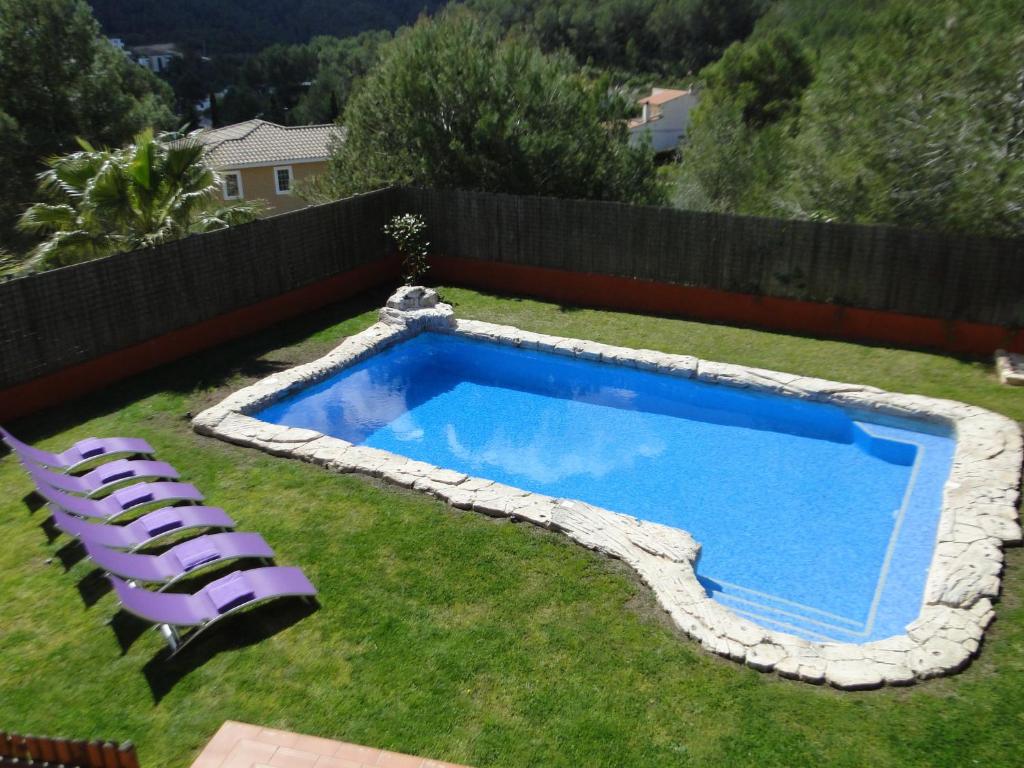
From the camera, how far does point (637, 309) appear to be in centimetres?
1662

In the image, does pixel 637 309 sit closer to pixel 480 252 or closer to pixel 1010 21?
pixel 480 252

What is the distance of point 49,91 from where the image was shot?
75.6 feet

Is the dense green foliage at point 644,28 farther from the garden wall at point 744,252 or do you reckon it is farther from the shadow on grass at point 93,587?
the shadow on grass at point 93,587

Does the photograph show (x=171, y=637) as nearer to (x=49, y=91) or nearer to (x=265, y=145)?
(x=49, y=91)

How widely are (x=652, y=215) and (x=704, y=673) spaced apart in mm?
11162

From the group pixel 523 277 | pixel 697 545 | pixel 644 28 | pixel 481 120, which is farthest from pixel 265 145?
pixel 644 28

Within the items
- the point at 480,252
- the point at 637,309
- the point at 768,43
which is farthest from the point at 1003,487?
the point at 768,43

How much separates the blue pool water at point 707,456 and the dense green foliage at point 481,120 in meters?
5.26

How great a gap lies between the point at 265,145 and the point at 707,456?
3046 centimetres

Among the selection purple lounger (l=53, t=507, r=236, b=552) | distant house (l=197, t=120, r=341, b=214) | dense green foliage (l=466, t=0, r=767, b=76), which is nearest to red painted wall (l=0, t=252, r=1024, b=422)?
purple lounger (l=53, t=507, r=236, b=552)

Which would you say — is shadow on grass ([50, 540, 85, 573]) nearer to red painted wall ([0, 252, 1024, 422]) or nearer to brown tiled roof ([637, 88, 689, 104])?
red painted wall ([0, 252, 1024, 422])

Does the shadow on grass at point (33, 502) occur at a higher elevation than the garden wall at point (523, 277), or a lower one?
lower

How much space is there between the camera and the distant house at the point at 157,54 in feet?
269

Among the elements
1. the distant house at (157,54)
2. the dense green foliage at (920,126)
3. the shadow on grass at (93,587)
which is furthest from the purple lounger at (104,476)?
the distant house at (157,54)
